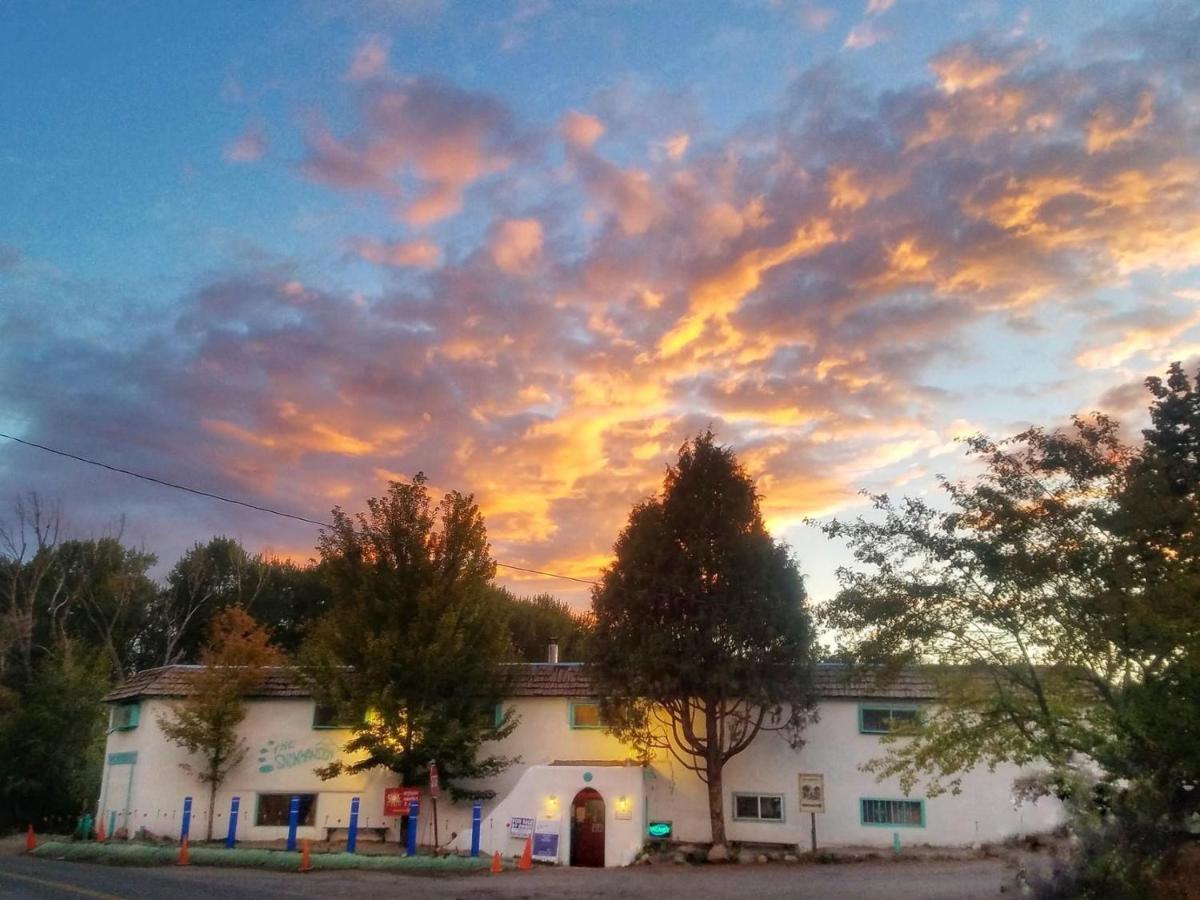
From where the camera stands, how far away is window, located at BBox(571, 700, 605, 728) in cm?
3353

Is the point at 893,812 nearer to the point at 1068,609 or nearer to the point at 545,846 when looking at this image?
the point at 545,846

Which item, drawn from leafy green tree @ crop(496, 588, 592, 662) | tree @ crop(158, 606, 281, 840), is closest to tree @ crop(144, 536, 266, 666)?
leafy green tree @ crop(496, 588, 592, 662)

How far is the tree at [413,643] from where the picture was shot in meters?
31.8

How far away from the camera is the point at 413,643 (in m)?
32.7

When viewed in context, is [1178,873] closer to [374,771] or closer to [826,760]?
[826,760]

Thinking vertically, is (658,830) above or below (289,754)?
below

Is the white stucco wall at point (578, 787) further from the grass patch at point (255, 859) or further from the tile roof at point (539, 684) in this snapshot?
the grass patch at point (255, 859)

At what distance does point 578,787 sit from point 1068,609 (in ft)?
55.9

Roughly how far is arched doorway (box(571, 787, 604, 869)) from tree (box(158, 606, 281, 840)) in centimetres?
1333

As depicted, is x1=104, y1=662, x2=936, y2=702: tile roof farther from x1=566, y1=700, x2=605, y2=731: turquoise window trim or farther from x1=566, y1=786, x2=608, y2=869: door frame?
x1=566, y1=786, x2=608, y2=869: door frame

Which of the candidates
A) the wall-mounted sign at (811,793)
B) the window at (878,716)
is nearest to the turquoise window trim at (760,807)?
the wall-mounted sign at (811,793)

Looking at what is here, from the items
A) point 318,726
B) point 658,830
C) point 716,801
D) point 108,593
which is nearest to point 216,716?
point 318,726

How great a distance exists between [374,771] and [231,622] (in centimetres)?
1024

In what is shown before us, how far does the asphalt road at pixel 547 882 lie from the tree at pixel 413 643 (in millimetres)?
6700
